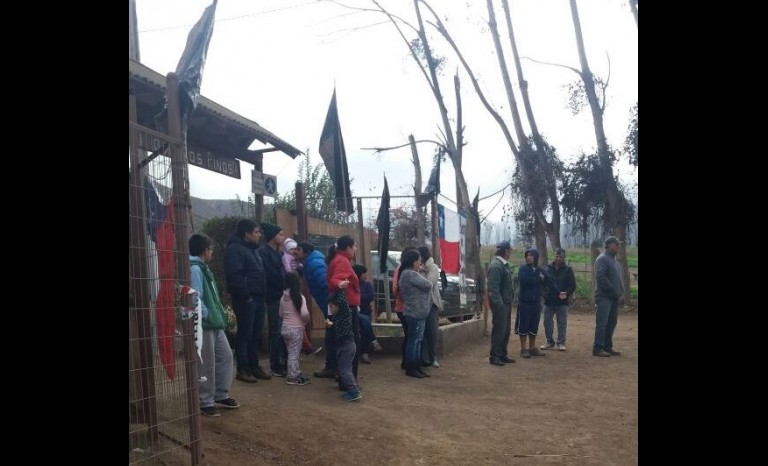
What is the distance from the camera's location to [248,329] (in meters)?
7.26

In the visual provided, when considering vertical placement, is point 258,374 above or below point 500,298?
below

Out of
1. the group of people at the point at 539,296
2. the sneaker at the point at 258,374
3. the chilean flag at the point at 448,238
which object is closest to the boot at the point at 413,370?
the group of people at the point at 539,296

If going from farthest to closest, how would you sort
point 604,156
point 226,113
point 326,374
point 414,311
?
point 604,156, point 226,113, point 414,311, point 326,374

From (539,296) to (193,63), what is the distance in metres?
7.52

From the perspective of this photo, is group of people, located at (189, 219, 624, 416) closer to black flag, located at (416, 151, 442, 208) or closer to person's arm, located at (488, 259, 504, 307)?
person's arm, located at (488, 259, 504, 307)

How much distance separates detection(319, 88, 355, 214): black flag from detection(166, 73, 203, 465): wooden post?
209 inches

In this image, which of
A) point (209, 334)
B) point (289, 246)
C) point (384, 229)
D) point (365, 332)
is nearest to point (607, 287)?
point (384, 229)

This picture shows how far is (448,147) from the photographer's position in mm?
24750

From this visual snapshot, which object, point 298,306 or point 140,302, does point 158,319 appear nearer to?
point 140,302

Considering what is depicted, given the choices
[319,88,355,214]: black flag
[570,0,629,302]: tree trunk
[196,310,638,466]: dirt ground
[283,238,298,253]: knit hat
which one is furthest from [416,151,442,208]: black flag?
[570,0,629,302]: tree trunk

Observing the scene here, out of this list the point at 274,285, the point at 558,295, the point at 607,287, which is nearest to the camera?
the point at 274,285

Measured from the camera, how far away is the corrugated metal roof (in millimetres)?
7401
